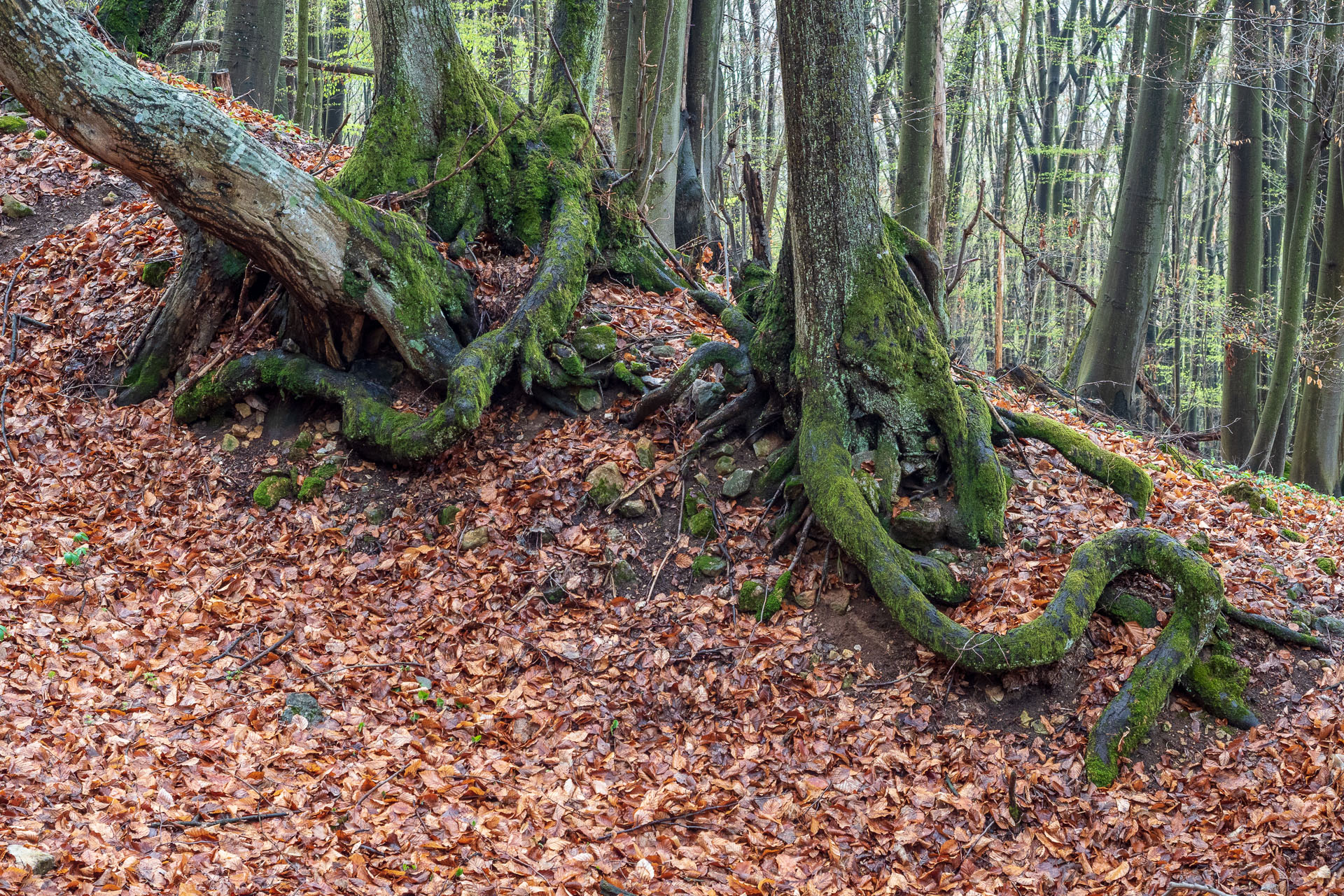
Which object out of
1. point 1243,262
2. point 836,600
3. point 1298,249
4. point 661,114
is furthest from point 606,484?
point 1243,262

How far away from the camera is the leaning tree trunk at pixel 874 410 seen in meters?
4.80

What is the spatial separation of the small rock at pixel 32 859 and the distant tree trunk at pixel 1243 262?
14682 mm

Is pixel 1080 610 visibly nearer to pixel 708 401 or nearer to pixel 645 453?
pixel 708 401

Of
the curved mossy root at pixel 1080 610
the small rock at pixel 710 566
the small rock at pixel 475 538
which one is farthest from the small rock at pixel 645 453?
the curved mossy root at pixel 1080 610

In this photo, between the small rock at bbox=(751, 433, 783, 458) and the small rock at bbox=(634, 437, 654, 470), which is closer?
the small rock at bbox=(751, 433, 783, 458)

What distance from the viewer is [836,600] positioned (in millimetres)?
5316

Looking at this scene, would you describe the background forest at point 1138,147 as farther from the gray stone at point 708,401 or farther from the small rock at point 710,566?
the small rock at point 710,566

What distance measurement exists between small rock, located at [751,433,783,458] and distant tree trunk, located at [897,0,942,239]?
17.7 feet

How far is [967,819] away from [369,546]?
14.2 feet

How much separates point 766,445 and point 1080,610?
2.42 meters

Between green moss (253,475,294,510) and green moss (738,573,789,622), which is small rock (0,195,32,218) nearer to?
green moss (253,475,294,510)

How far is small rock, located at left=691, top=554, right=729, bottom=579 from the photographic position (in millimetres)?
5656

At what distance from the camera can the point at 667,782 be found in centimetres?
451

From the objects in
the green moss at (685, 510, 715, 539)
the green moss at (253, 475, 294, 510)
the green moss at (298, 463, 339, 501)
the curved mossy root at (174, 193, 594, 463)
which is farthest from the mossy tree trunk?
the green moss at (685, 510, 715, 539)
